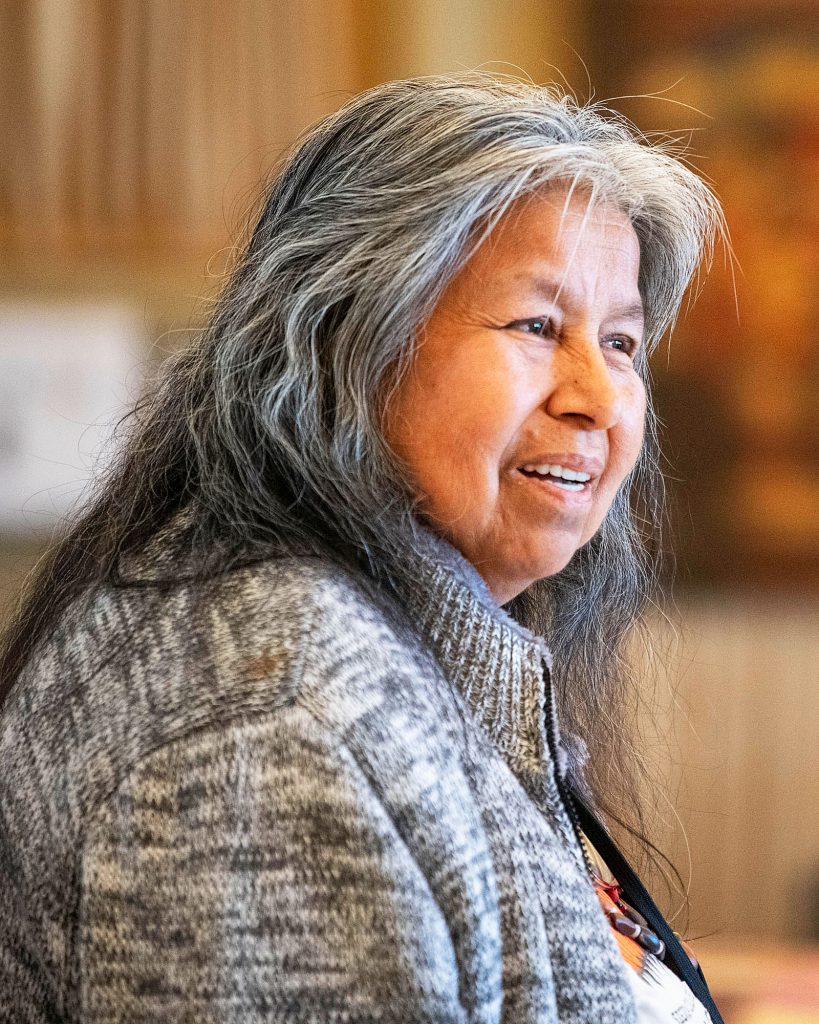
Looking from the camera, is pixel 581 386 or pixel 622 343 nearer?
pixel 581 386

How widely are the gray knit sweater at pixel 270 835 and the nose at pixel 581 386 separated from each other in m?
0.33

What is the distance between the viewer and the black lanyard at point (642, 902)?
125 cm

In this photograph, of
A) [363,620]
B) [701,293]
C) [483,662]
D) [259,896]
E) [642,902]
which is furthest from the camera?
[701,293]

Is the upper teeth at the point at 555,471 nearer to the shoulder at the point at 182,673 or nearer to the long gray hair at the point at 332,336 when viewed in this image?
the long gray hair at the point at 332,336

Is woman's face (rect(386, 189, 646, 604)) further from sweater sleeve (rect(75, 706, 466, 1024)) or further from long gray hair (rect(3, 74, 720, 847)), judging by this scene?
sweater sleeve (rect(75, 706, 466, 1024))

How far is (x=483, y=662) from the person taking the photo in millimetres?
1059

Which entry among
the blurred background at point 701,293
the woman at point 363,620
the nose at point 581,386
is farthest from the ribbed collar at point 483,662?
the blurred background at point 701,293

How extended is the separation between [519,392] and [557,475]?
0.10 meters

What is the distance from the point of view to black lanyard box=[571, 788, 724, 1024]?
1.25m

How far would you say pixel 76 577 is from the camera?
1124 millimetres

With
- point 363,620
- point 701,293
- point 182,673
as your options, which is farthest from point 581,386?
point 701,293

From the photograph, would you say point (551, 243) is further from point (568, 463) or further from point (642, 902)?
point (642, 902)

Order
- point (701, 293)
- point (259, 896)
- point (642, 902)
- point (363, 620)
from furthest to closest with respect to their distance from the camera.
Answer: point (701, 293)
point (642, 902)
point (363, 620)
point (259, 896)

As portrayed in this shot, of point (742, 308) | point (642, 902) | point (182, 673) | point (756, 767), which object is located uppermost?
point (182, 673)
